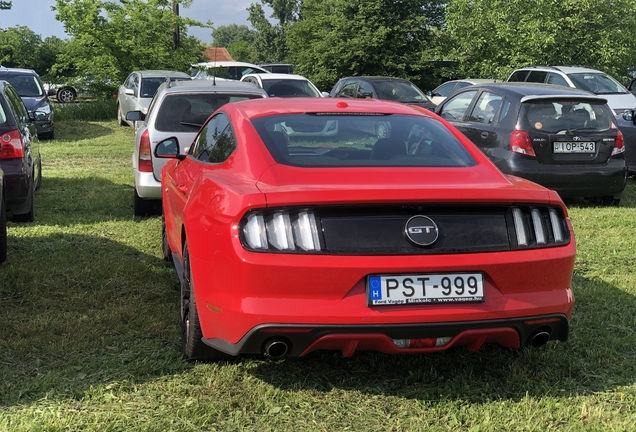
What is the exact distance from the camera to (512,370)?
415cm

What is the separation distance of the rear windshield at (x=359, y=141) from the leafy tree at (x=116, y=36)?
20091 mm

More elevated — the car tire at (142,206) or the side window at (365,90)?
the side window at (365,90)

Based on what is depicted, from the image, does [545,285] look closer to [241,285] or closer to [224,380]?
[241,285]

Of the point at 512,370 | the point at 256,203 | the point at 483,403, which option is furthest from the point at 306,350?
the point at 512,370

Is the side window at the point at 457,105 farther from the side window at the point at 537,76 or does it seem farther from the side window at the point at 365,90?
the side window at the point at 537,76

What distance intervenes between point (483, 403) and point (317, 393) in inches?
31.3

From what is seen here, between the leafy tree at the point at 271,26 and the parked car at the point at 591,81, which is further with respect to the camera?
the leafy tree at the point at 271,26

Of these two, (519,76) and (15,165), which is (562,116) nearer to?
(15,165)

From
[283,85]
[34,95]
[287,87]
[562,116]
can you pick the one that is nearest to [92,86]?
[34,95]

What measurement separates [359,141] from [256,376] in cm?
137

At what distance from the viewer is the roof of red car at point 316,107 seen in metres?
4.52

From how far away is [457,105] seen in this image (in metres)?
11.0

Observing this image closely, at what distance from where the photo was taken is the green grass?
3557 millimetres

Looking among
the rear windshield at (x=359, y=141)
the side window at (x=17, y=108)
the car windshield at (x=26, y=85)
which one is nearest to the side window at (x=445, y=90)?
the car windshield at (x=26, y=85)
